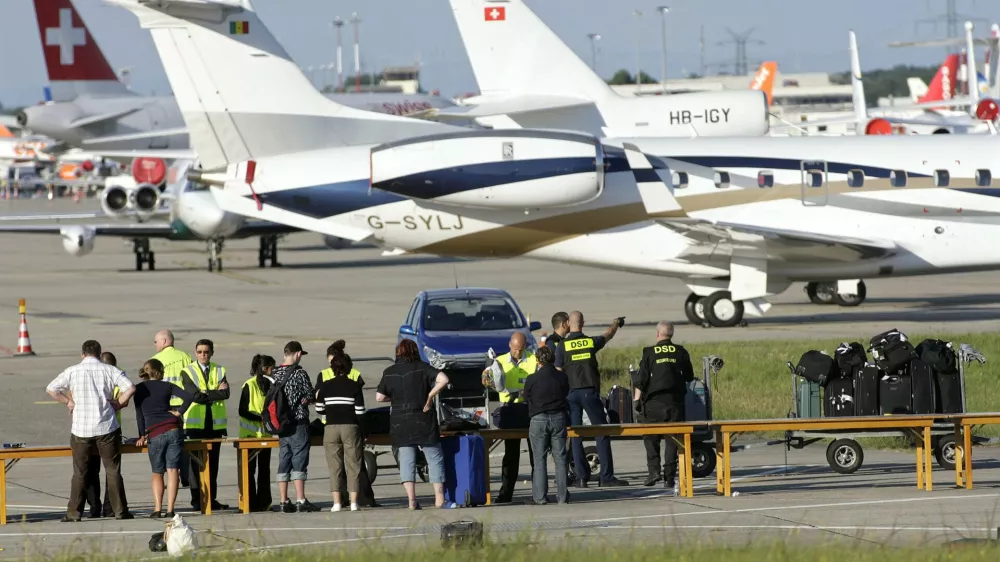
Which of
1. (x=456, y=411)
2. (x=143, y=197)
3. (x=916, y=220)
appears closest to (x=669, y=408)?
(x=456, y=411)

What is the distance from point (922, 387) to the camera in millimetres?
15180

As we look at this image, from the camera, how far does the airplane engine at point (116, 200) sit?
49719 mm

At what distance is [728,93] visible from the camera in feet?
120

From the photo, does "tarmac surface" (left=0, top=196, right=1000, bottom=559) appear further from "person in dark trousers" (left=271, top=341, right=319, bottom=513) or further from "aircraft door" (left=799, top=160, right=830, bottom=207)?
"aircraft door" (left=799, top=160, right=830, bottom=207)

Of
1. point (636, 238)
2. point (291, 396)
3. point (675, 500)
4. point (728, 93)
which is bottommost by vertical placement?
point (675, 500)

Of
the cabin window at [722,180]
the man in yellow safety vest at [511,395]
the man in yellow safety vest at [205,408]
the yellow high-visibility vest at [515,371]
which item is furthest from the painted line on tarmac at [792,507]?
the cabin window at [722,180]

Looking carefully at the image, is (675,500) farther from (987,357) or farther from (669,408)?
(987,357)

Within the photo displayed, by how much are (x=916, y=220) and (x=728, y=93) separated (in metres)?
9.68

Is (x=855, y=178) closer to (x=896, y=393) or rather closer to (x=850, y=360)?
(x=850, y=360)

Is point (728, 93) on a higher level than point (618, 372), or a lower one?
higher

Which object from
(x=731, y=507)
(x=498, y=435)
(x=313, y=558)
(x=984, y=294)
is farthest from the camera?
(x=984, y=294)

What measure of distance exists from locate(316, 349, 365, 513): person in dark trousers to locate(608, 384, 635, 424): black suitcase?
3.10 m

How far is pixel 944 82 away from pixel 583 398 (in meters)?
104

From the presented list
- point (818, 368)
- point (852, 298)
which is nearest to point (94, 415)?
point (818, 368)
